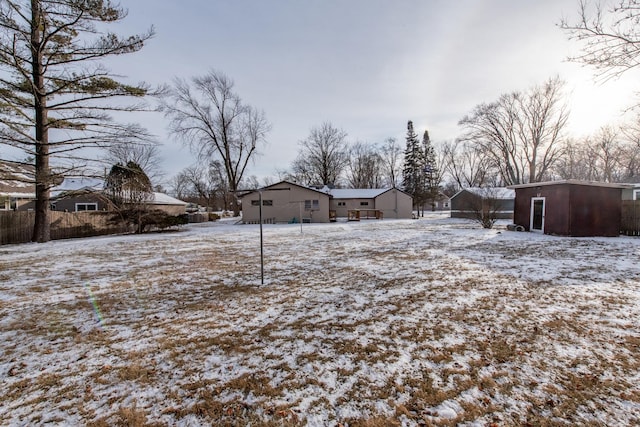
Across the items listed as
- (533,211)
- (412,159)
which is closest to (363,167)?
(412,159)

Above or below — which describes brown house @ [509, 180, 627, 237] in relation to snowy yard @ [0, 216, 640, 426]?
above

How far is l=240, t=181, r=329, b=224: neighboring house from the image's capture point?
23.3 meters

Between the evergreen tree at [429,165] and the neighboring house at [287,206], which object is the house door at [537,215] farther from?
the evergreen tree at [429,165]

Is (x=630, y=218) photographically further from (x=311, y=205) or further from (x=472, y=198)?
(x=311, y=205)

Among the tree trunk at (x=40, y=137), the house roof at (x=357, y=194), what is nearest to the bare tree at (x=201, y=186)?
the house roof at (x=357, y=194)

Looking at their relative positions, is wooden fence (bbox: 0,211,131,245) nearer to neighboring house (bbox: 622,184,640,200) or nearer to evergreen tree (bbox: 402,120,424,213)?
neighboring house (bbox: 622,184,640,200)

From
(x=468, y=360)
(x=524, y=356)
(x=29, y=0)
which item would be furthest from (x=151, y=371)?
(x=29, y=0)

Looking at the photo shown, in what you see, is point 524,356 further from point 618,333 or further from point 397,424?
point 397,424

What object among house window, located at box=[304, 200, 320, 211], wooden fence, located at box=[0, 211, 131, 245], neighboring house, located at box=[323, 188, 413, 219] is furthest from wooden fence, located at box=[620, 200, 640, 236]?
wooden fence, located at box=[0, 211, 131, 245]

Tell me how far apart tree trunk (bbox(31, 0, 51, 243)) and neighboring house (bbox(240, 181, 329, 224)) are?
41.6ft

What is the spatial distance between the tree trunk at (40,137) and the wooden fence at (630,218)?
80.3 ft

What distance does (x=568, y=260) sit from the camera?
697 cm

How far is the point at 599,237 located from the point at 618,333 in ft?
39.2

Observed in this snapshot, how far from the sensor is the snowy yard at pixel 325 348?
2.07 metres
